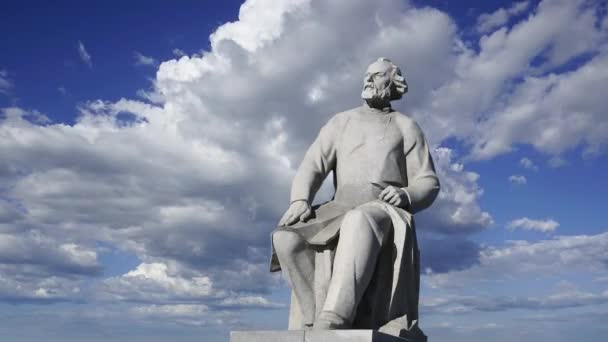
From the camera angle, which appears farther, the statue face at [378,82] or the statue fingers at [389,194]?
the statue face at [378,82]

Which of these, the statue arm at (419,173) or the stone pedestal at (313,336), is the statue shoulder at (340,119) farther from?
the stone pedestal at (313,336)

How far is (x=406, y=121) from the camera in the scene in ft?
29.0

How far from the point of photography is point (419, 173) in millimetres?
8539

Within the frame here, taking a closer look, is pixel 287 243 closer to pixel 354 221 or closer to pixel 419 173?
pixel 354 221

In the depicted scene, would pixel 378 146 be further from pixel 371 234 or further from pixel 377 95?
pixel 371 234

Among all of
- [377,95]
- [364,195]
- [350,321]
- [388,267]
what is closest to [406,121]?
[377,95]

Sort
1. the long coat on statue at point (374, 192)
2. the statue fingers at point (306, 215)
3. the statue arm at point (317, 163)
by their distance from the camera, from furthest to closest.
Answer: the statue arm at point (317, 163) < the statue fingers at point (306, 215) < the long coat on statue at point (374, 192)

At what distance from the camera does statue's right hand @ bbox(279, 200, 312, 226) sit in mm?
8055

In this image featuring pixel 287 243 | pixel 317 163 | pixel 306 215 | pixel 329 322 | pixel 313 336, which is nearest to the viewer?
pixel 313 336

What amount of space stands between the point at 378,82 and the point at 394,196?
1.80m

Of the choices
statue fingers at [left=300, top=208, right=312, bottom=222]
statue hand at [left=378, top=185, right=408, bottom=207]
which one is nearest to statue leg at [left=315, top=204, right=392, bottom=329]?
statue hand at [left=378, top=185, right=408, bottom=207]

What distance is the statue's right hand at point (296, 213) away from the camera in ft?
26.4

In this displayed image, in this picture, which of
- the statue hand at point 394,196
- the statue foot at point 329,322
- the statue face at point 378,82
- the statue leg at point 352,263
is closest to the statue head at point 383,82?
the statue face at point 378,82

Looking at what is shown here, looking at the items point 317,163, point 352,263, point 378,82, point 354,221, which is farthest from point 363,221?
point 378,82
